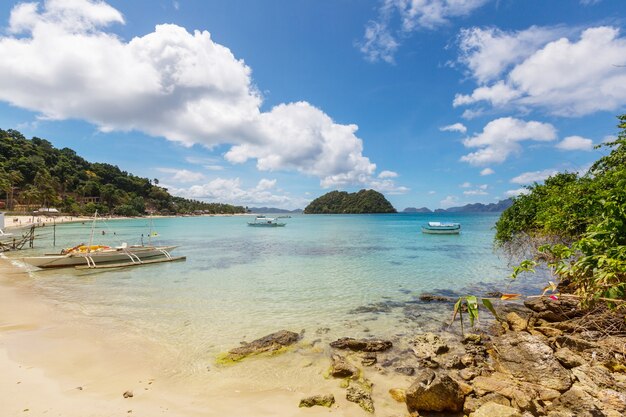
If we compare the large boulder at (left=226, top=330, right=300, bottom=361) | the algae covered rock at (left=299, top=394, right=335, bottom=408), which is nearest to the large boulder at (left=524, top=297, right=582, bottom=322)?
the algae covered rock at (left=299, top=394, right=335, bottom=408)

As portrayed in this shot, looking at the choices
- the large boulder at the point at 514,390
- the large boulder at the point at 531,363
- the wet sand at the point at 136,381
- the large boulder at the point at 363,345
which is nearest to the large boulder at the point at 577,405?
the large boulder at the point at 514,390

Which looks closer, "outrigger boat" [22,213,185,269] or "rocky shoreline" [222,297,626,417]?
"rocky shoreline" [222,297,626,417]

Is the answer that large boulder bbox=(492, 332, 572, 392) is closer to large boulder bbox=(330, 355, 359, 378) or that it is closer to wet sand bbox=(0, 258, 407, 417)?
wet sand bbox=(0, 258, 407, 417)

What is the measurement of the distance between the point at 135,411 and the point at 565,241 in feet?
43.7

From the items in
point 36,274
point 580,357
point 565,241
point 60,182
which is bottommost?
point 36,274

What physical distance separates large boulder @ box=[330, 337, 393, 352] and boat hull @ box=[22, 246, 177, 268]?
19.1 m

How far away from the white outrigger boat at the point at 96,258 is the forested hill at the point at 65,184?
50705mm

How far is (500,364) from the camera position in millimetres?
6492

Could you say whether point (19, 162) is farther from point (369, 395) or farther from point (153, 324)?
point (369, 395)

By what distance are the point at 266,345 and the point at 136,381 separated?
10.2 feet

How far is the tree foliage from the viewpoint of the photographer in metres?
4.48

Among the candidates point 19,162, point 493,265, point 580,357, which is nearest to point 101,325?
point 580,357

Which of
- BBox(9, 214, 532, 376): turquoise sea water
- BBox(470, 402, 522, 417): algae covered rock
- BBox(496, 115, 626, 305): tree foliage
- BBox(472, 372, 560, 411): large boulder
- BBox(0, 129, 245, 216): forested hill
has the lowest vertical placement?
BBox(9, 214, 532, 376): turquoise sea water

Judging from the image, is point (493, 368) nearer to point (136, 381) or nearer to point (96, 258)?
point (136, 381)
